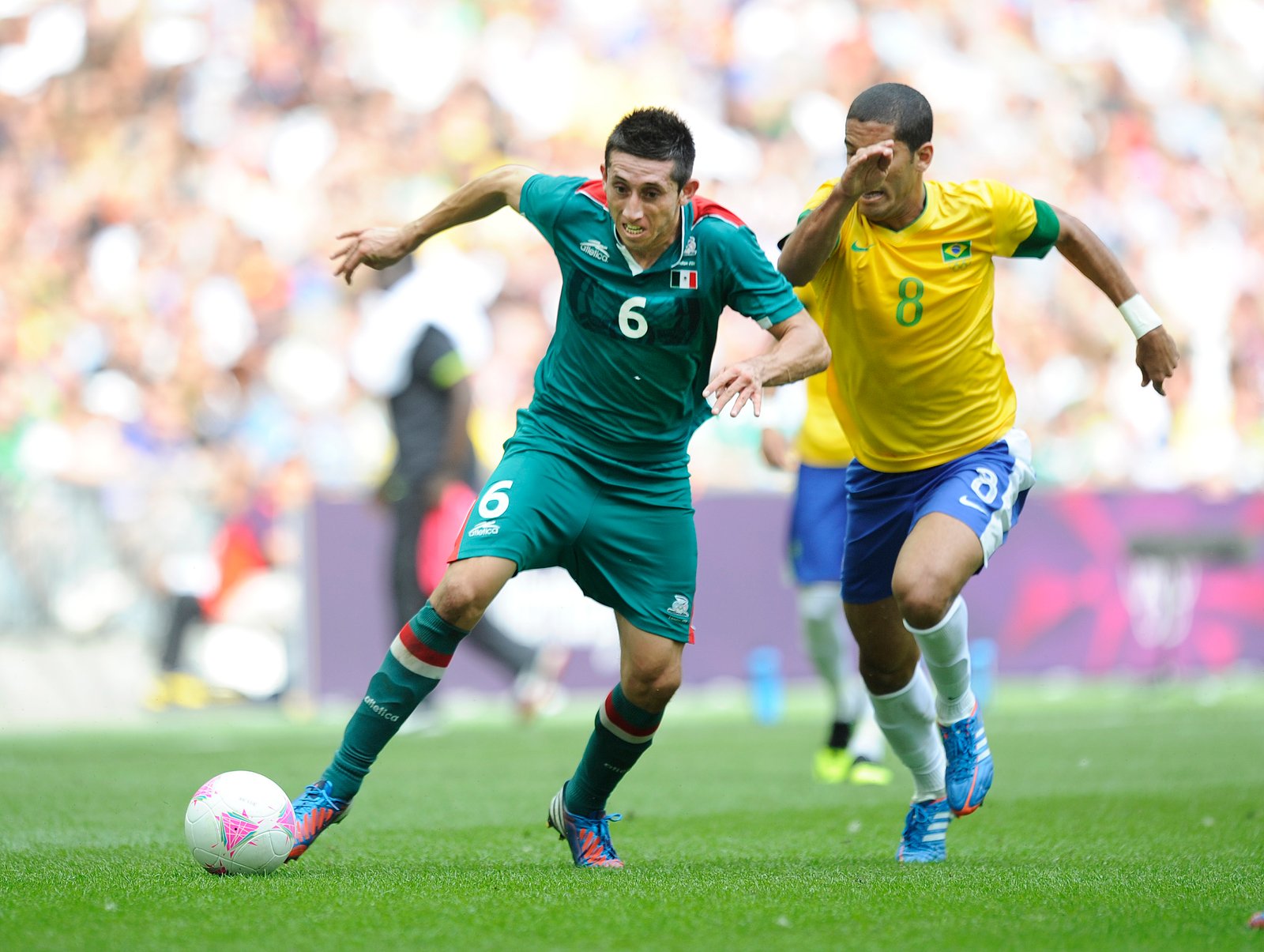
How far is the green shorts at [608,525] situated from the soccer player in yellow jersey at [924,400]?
71cm

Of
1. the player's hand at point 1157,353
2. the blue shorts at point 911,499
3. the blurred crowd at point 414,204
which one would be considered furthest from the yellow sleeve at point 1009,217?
the blurred crowd at point 414,204

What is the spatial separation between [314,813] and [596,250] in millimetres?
1893

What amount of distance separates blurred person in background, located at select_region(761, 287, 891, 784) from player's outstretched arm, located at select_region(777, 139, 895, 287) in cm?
289

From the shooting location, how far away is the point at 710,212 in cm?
507

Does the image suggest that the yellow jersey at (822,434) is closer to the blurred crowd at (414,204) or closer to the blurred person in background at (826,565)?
the blurred person in background at (826,565)

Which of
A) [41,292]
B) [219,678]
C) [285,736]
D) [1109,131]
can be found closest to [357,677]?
[219,678]

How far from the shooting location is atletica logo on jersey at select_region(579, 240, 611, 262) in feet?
16.7

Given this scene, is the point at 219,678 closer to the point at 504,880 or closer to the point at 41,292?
the point at 41,292

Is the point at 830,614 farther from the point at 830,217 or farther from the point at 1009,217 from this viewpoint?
the point at 830,217

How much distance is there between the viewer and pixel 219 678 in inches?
486

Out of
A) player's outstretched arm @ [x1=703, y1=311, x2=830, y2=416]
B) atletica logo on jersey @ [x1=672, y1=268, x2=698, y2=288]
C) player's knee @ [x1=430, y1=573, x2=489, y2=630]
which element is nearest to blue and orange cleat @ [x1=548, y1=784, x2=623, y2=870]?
player's knee @ [x1=430, y1=573, x2=489, y2=630]

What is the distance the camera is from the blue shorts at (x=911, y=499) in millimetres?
5363

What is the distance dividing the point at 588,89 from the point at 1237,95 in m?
9.22

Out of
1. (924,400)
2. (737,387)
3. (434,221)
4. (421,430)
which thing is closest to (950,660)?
(924,400)
